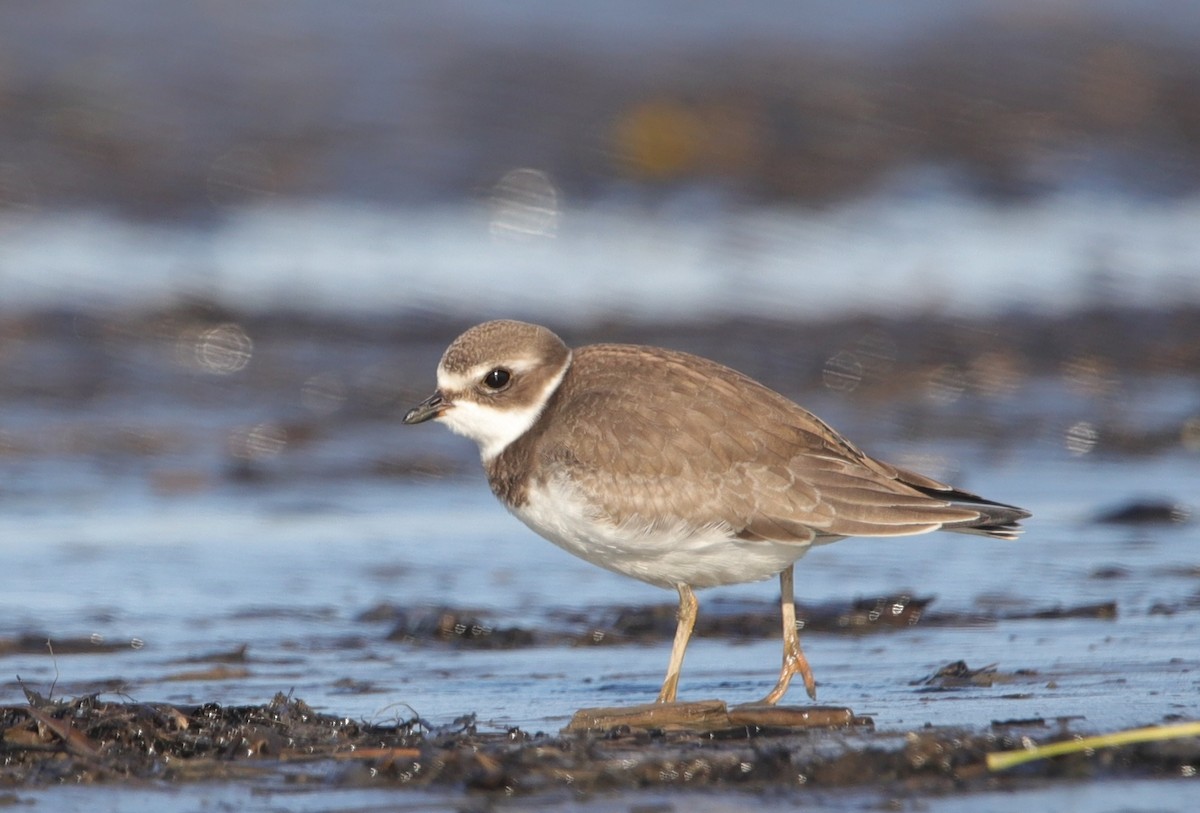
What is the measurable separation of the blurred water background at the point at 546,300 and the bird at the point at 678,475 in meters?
0.46

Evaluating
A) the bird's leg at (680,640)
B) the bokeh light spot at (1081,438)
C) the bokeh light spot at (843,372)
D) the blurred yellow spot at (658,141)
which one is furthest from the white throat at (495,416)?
the blurred yellow spot at (658,141)

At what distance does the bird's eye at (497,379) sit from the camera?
18.3 ft

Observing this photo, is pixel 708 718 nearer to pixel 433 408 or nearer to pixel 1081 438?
pixel 433 408

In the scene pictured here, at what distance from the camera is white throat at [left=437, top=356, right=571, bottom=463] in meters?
5.55

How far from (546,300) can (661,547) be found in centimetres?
773

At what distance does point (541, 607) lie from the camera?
6723 mm

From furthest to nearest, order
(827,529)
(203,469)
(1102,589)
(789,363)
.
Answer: (789,363) < (203,469) < (1102,589) < (827,529)

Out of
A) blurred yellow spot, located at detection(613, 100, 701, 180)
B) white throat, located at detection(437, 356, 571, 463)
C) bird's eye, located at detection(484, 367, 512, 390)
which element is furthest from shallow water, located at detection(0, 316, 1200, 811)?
blurred yellow spot, located at detection(613, 100, 701, 180)

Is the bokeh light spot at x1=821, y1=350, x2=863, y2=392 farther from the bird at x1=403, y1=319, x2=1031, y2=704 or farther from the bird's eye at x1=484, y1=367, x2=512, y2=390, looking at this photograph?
the bird's eye at x1=484, y1=367, x2=512, y2=390

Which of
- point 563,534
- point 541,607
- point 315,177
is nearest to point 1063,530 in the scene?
point 541,607

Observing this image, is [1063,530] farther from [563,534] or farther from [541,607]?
[563,534]

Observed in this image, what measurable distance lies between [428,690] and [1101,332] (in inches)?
298

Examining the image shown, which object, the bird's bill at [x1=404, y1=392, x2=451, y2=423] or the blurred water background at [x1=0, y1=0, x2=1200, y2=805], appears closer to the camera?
the bird's bill at [x1=404, y1=392, x2=451, y2=423]

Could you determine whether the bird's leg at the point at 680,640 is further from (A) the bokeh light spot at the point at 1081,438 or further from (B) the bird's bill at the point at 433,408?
(A) the bokeh light spot at the point at 1081,438
